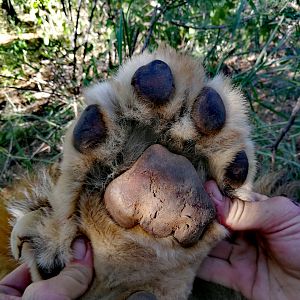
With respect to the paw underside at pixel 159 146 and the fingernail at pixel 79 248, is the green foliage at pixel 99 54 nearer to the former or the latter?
the paw underside at pixel 159 146

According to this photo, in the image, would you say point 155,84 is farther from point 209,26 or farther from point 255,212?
point 209,26

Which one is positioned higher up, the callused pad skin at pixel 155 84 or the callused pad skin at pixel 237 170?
the callused pad skin at pixel 155 84

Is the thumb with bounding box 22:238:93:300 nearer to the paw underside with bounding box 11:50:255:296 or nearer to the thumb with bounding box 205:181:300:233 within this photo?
the paw underside with bounding box 11:50:255:296

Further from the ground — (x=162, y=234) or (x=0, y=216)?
(x=162, y=234)

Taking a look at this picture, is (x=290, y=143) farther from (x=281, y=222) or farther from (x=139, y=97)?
(x=139, y=97)

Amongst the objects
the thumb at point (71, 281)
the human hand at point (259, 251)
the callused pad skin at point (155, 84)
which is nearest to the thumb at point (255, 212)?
the human hand at point (259, 251)

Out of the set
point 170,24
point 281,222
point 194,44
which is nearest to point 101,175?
point 281,222
